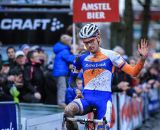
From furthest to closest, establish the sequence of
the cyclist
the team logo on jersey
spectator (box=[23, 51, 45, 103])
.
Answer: the team logo on jersey < spectator (box=[23, 51, 45, 103]) < the cyclist

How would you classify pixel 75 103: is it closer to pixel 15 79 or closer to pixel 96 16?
pixel 15 79

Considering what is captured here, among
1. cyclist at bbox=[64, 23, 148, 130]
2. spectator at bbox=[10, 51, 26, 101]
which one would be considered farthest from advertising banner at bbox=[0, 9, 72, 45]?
cyclist at bbox=[64, 23, 148, 130]

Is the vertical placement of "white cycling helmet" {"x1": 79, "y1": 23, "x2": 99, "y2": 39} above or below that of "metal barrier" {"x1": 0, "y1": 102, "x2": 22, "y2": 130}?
above

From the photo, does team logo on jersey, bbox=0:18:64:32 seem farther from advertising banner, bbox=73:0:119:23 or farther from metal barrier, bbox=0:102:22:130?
metal barrier, bbox=0:102:22:130

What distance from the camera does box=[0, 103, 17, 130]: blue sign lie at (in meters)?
9.15

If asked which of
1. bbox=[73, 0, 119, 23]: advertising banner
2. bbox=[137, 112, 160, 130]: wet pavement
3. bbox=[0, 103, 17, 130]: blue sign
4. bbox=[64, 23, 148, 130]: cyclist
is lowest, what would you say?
bbox=[137, 112, 160, 130]: wet pavement

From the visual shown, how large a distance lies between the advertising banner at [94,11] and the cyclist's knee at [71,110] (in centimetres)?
522

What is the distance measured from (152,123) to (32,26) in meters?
4.72

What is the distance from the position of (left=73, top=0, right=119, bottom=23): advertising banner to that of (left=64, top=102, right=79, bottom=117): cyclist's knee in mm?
5217

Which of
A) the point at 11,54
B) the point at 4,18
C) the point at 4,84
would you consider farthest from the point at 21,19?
the point at 4,84

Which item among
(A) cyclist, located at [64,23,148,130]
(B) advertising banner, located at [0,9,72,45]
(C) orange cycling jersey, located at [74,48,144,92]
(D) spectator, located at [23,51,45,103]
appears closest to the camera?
(A) cyclist, located at [64,23,148,130]

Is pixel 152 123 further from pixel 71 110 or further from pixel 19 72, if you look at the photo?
pixel 71 110

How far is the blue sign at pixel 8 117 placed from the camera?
9148 millimetres

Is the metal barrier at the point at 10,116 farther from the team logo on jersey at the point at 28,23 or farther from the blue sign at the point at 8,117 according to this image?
the team logo on jersey at the point at 28,23
